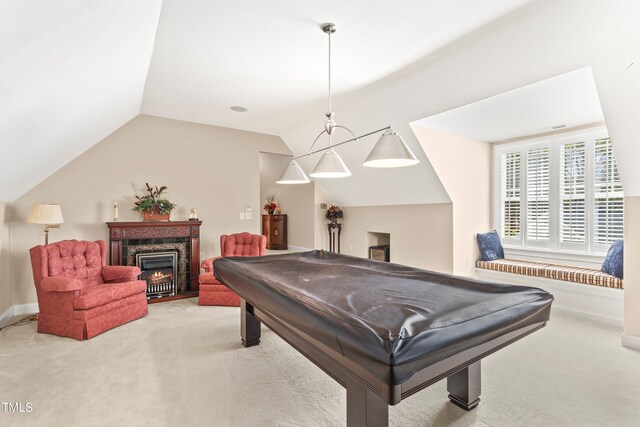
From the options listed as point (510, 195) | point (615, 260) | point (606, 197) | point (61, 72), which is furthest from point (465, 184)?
point (61, 72)

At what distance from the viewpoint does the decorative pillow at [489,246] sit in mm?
4965

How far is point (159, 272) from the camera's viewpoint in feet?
15.1

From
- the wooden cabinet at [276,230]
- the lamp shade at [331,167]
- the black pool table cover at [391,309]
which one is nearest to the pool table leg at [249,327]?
the black pool table cover at [391,309]

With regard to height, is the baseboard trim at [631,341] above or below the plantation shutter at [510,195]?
below

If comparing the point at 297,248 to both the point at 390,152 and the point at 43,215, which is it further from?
the point at 390,152

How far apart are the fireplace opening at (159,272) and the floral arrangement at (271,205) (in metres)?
4.49

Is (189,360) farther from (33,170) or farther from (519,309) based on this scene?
(33,170)

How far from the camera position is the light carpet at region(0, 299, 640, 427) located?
6.36ft

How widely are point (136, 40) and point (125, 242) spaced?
2.86 metres

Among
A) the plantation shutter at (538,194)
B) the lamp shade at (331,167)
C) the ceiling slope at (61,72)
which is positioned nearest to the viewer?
the ceiling slope at (61,72)

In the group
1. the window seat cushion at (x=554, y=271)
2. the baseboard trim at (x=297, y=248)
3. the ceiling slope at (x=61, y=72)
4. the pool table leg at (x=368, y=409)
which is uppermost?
the ceiling slope at (x=61, y=72)

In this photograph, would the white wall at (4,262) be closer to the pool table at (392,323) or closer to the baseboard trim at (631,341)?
the pool table at (392,323)

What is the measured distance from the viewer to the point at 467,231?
5027 mm

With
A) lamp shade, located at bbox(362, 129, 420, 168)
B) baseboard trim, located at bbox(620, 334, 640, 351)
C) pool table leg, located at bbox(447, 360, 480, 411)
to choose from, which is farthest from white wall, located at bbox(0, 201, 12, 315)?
baseboard trim, located at bbox(620, 334, 640, 351)
